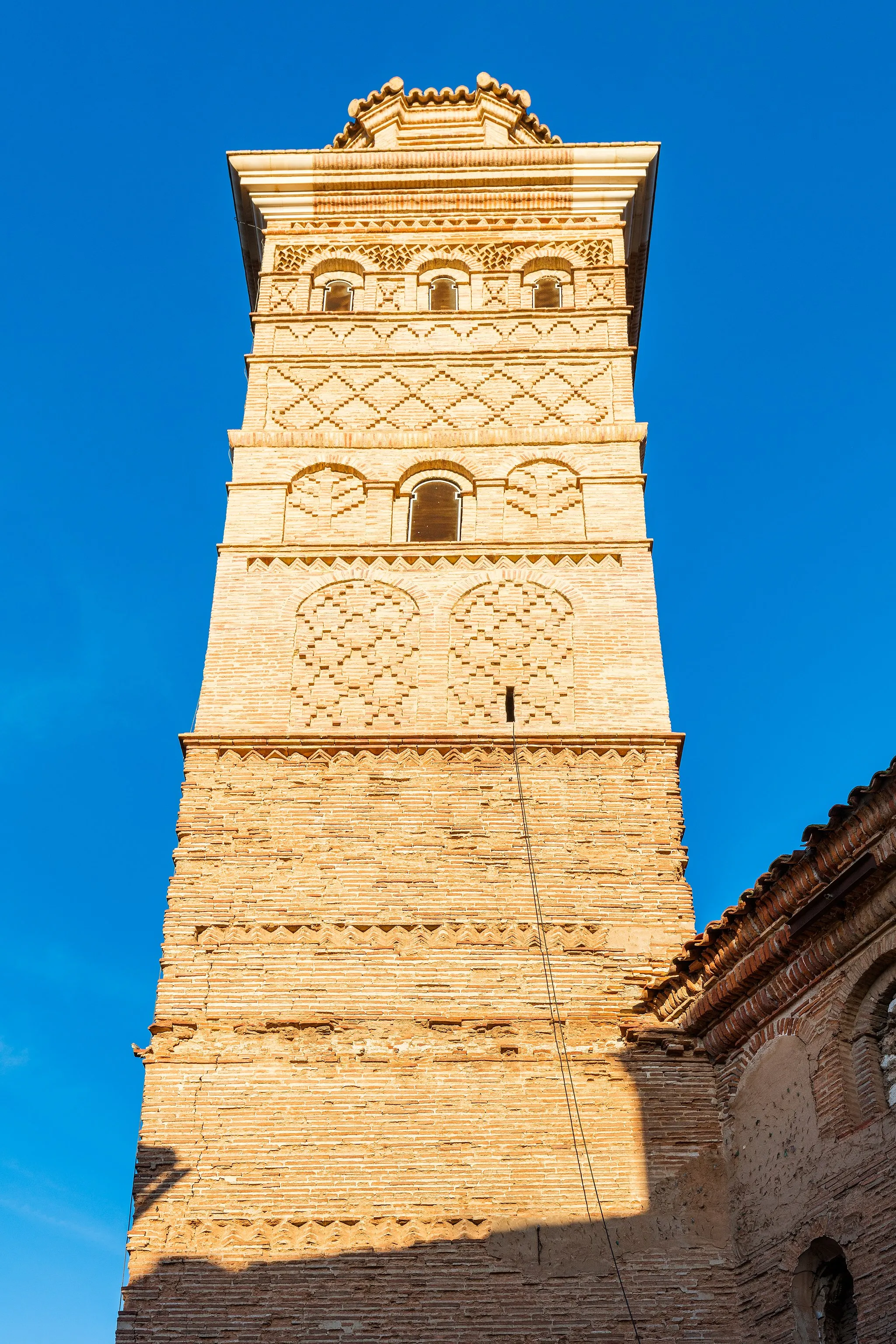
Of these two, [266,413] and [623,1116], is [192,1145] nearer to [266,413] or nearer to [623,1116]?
[623,1116]

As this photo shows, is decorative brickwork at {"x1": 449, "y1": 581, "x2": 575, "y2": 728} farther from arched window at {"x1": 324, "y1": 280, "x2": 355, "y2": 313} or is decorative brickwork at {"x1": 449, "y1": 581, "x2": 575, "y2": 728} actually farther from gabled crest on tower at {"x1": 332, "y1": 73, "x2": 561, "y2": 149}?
gabled crest on tower at {"x1": 332, "y1": 73, "x2": 561, "y2": 149}

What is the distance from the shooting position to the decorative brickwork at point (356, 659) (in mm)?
10492

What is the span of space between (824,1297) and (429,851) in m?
3.64

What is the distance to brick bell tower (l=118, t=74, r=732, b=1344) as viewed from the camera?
7.75 meters

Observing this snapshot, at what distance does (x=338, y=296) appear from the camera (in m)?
14.4

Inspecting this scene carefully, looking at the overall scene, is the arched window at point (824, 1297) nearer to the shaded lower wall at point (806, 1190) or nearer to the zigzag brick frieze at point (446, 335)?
the shaded lower wall at point (806, 1190)

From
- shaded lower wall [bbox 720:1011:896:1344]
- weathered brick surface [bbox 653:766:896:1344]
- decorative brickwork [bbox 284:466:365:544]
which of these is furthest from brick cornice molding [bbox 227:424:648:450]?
shaded lower wall [bbox 720:1011:896:1344]

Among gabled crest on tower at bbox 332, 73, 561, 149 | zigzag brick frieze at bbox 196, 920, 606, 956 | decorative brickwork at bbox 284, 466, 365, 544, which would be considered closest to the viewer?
zigzag brick frieze at bbox 196, 920, 606, 956

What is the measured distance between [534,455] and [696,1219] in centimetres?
654

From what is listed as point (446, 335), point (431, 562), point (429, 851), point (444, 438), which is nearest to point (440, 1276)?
point (429, 851)

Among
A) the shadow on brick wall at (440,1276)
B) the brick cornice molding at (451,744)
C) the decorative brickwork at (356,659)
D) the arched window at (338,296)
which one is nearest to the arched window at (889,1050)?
the shadow on brick wall at (440,1276)

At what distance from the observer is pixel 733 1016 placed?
316 inches

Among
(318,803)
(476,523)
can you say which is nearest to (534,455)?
(476,523)

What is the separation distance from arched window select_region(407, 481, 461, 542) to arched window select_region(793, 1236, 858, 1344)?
6.30 m
